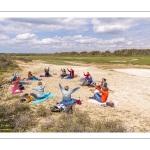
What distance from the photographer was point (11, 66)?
29016 mm

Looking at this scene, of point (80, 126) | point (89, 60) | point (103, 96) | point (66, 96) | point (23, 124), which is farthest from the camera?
point (89, 60)

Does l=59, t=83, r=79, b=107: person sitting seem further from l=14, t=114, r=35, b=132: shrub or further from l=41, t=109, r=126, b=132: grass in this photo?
l=14, t=114, r=35, b=132: shrub

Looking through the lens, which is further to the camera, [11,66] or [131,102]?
[11,66]

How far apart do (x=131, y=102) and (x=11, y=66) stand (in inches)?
798

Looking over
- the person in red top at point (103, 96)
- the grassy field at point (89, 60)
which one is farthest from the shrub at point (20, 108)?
the grassy field at point (89, 60)

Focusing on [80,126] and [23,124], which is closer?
[80,126]

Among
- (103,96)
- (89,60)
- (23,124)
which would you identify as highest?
(89,60)

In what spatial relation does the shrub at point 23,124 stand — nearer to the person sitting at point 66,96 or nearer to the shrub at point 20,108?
the shrub at point 20,108

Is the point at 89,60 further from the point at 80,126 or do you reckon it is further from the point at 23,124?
the point at 80,126

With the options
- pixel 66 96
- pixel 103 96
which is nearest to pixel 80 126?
pixel 66 96
